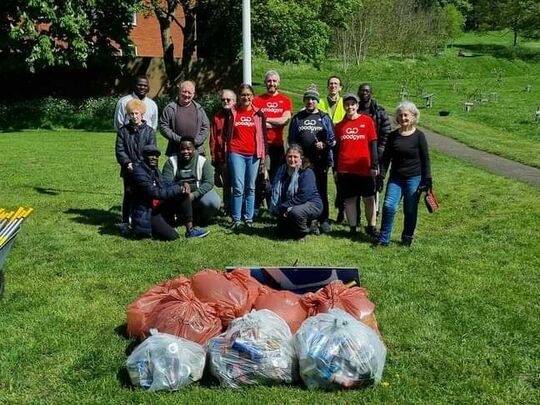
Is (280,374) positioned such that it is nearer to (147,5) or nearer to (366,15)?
(147,5)

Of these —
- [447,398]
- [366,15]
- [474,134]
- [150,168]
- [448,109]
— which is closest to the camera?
[447,398]

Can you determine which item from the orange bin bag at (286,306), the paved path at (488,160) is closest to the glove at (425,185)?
the orange bin bag at (286,306)

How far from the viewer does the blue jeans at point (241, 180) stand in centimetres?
816

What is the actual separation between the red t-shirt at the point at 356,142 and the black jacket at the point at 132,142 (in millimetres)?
2428

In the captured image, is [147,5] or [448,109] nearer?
[147,5]

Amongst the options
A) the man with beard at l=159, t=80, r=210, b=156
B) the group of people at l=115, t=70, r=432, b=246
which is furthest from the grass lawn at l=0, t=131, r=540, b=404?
the man with beard at l=159, t=80, r=210, b=156

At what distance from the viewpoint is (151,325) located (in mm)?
4625

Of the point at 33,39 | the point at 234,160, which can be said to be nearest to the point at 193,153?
the point at 234,160

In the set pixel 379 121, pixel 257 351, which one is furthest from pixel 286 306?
pixel 379 121

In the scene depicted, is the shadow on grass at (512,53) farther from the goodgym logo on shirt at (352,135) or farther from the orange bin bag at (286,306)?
the orange bin bag at (286,306)

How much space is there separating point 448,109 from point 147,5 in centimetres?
1343

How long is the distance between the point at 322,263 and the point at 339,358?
3.01m

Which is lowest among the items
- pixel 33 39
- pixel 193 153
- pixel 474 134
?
pixel 474 134

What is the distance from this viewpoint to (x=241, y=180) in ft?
26.9
